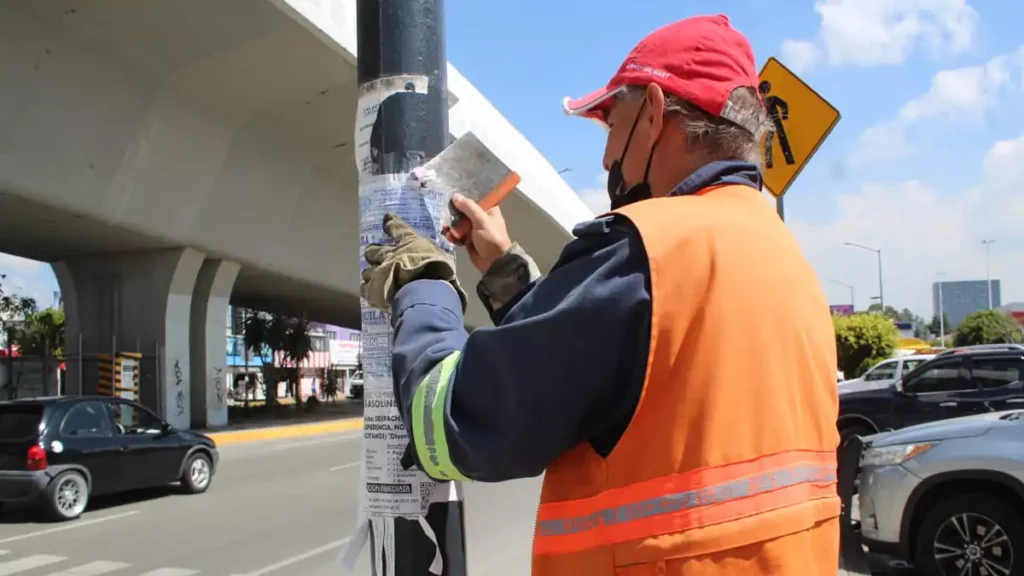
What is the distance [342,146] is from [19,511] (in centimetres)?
1466

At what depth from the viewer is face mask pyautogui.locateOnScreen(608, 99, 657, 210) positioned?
1.74 m

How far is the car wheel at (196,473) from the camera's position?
1272 centimetres

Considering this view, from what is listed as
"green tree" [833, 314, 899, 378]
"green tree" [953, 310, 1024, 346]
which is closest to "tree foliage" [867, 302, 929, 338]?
"green tree" [953, 310, 1024, 346]

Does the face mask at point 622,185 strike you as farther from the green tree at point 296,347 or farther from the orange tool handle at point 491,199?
the green tree at point 296,347

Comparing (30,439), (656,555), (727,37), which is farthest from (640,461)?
(30,439)

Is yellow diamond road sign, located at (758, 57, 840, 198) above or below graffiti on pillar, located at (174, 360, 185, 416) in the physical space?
above

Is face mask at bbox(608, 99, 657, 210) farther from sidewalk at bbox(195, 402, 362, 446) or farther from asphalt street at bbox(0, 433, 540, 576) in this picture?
sidewalk at bbox(195, 402, 362, 446)

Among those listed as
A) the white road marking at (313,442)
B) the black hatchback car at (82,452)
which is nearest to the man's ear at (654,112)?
the black hatchback car at (82,452)

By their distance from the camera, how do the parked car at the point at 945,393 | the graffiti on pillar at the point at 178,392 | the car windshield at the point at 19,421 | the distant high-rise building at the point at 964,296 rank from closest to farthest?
the car windshield at the point at 19,421 → the parked car at the point at 945,393 → the graffiti on pillar at the point at 178,392 → the distant high-rise building at the point at 964,296

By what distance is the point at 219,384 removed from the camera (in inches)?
989

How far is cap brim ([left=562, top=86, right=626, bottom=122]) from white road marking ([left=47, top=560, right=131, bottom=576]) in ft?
25.1

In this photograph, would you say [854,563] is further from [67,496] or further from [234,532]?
[67,496]

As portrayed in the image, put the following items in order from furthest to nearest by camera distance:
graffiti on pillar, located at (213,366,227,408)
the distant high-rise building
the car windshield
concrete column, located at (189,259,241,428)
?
the distant high-rise building, graffiti on pillar, located at (213,366,227,408), concrete column, located at (189,259,241,428), the car windshield

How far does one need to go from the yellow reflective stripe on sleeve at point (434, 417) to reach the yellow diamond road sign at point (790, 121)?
6.11m
